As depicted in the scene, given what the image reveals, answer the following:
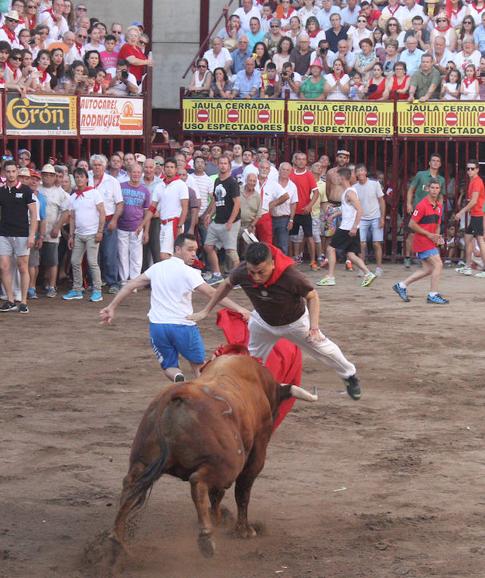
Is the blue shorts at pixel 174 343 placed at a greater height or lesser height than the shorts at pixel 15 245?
lesser

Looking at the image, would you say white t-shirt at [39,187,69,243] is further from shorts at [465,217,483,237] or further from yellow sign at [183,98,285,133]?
shorts at [465,217,483,237]

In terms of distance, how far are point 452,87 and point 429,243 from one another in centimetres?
533

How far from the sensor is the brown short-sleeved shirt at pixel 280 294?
8.30 metres

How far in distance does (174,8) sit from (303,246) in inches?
311

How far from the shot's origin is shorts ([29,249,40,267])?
51.2ft

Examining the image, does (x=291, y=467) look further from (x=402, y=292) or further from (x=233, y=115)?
(x=233, y=115)

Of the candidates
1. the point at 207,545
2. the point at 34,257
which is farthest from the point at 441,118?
the point at 207,545

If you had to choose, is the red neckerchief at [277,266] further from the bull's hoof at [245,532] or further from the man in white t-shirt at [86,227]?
the man in white t-shirt at [86,227]

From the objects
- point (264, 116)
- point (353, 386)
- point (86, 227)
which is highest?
point (264, 116)

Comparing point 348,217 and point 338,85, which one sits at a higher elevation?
point 338,85

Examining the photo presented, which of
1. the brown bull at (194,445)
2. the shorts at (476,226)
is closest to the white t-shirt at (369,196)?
the shorts at (476,226)

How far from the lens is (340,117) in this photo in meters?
20.5

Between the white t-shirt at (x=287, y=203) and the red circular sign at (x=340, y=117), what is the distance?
7.42 ft

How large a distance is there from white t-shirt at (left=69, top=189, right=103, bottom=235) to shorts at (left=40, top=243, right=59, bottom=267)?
18.5 inches
